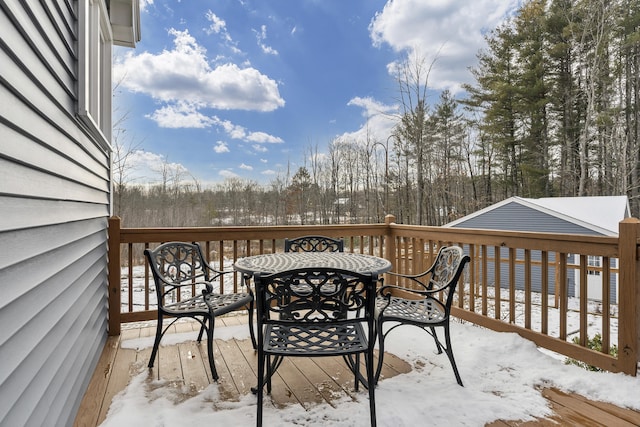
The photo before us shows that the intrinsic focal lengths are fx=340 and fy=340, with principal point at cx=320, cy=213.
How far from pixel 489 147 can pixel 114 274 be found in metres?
14.5

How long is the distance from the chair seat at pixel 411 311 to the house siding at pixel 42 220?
171 cm

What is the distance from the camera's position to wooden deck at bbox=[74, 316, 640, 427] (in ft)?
6.13

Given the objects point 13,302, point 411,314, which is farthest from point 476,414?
point 13,302

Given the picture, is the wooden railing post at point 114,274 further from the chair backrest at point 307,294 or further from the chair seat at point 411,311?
the chair seat at point 411,311

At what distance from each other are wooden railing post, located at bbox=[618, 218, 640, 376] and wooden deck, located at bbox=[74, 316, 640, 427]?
0.44 meters

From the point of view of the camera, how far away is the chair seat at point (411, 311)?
7.17 ft

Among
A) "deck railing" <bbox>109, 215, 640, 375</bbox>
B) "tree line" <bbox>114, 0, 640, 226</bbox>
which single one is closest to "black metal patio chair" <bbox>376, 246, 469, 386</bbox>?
"deck railing" <bbox>109, 215, 640, 375</bbox>

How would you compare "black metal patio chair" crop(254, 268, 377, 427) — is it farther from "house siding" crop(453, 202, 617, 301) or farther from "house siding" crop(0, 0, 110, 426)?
"house siding" crop(453, 202, 617, 301)

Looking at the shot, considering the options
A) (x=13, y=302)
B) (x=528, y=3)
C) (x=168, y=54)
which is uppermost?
(x=528, y=3)

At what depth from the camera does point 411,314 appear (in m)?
2.28

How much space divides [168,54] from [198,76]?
1175 mm

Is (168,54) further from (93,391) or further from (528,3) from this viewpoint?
(528,3)

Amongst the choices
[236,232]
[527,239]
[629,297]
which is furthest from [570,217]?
[236,232]

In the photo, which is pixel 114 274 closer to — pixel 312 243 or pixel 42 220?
pixel 312 243
